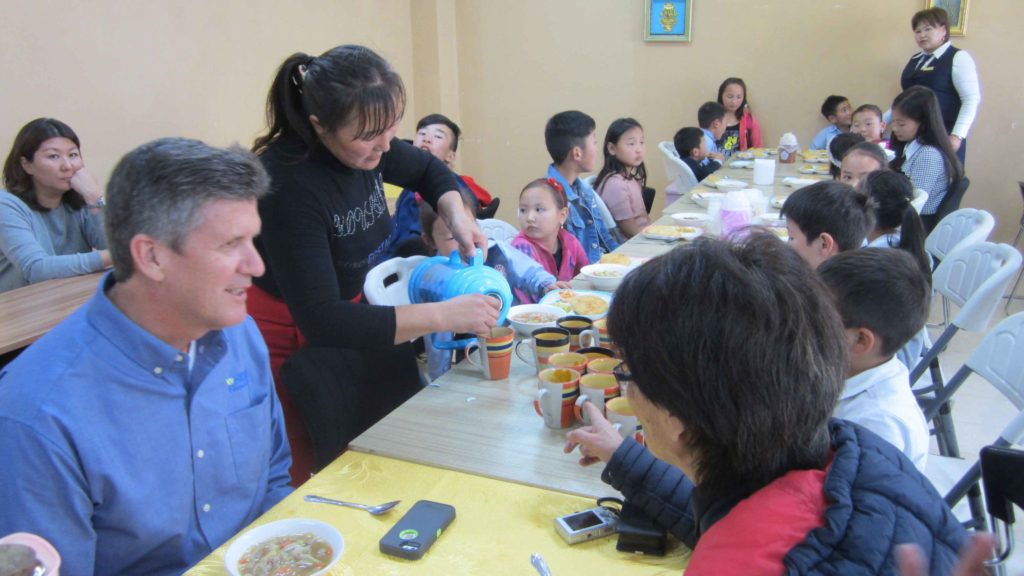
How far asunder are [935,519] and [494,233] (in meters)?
2.61

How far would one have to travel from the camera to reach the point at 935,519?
800 millimetres

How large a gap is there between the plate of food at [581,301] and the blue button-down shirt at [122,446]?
1.01m

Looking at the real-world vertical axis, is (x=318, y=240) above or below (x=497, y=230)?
above

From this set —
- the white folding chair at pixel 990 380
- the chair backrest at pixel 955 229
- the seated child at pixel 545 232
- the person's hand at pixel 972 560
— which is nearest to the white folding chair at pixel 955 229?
the chair backrest at pixel 955 229

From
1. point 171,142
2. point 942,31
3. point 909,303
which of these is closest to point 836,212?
point 909,303

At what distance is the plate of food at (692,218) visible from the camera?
3545mm

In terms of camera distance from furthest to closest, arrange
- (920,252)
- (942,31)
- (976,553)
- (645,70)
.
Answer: (645,70) → (942,31) → (920,252) → (976,553)

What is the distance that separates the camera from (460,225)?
201 cm

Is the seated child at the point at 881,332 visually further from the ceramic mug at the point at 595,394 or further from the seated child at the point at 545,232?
the seated child at the point at 545,232

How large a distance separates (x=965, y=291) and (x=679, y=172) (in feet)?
8.51

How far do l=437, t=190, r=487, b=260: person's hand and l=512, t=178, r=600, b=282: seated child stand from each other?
2.30 feet

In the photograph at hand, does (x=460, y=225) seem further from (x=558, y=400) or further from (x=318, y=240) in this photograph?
(x=558, y=400)

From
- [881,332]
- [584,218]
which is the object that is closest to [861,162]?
[584,218]

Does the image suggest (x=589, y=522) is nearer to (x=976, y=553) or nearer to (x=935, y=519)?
(x=935, y=519)
